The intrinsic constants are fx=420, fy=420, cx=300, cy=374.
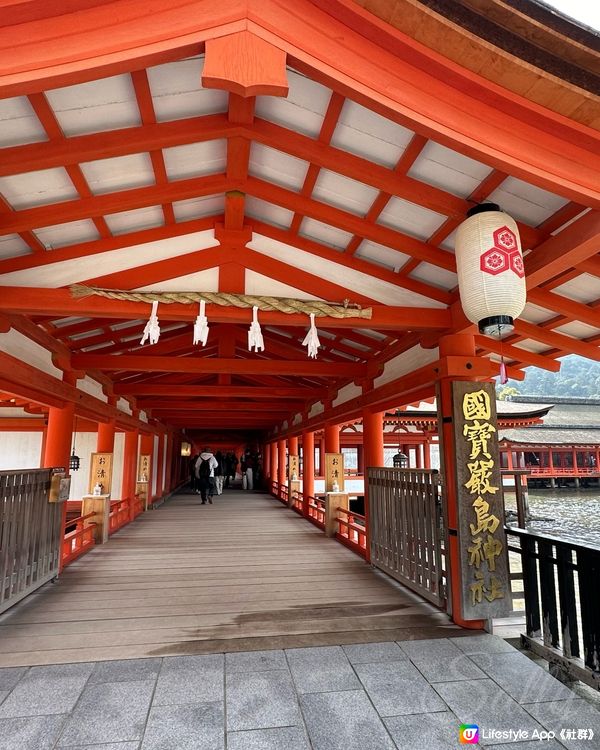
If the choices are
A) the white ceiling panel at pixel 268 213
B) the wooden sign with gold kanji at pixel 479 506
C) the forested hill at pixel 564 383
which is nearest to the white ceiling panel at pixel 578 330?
the wooden sign with gold kanji at pixel 479 506

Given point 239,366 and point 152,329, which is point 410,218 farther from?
point 239,366

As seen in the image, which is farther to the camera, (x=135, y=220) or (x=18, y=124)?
(x=135, y=220)

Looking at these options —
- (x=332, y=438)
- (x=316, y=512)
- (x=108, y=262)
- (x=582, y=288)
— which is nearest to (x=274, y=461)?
(x=316, y=512)

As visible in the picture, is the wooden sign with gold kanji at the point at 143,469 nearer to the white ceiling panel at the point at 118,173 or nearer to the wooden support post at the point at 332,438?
the wooden support post at the point at 332,438

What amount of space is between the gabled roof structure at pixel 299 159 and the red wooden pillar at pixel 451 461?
19cm

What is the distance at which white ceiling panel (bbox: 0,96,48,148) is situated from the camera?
274cm

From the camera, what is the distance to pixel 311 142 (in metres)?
3.33

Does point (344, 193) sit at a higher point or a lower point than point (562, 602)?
higher

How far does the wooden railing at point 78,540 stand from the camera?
6555mm

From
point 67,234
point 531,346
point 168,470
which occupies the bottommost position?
point 168,470

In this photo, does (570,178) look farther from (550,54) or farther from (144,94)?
(144,94)

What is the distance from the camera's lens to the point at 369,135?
3.21m

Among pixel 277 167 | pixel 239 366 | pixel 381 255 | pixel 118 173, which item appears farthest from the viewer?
pixel 239 366

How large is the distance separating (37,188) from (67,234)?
2.36ft
